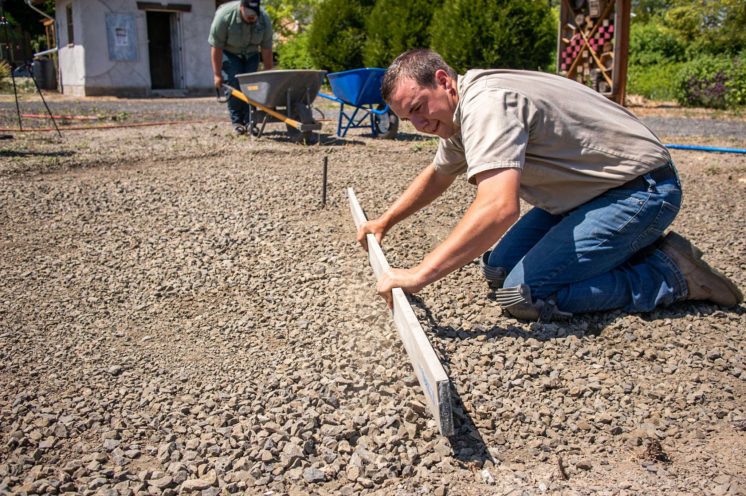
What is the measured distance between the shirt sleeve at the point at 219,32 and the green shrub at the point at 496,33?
21.7 ft

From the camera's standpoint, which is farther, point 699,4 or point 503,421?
point 699,4

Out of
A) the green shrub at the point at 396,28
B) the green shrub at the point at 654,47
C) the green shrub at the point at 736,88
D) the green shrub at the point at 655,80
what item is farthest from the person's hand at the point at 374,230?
the green shrub at the point at 654,47

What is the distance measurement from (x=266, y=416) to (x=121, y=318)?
1.28 metres

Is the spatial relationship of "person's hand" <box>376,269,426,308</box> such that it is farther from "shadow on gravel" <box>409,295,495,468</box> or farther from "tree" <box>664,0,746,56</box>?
"tree" <box>664,0,746,56</box>

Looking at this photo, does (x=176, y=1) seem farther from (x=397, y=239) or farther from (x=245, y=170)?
(x=397, y=239)

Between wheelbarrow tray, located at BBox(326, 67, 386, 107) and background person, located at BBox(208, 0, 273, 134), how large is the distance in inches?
40.1

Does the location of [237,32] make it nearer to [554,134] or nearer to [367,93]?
[367,93]

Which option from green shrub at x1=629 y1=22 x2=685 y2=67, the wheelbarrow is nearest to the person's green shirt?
the wheelbarrow

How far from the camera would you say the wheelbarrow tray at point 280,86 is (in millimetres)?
7730

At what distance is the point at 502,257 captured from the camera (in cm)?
342

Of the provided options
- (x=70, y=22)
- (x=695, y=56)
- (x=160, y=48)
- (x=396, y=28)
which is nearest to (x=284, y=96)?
(x=396, y=28)

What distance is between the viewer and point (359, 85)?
798 cm

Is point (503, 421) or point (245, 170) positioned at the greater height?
A: point (245, 170)

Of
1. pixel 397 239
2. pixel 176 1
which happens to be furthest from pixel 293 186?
pixel 176 1
